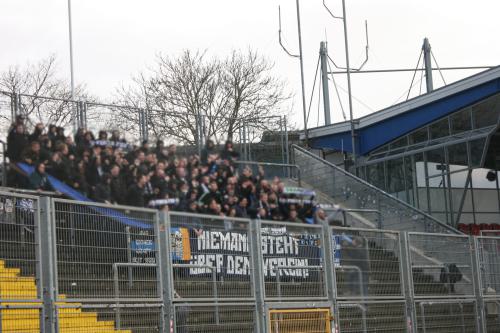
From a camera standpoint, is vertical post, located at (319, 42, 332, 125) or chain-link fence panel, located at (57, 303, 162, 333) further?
vertical post, located at (319, 42, 332, 125)

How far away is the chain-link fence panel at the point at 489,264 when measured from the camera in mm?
18609

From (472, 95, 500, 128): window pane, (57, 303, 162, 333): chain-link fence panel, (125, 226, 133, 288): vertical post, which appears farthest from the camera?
(472, 95, 500, 128): window pane

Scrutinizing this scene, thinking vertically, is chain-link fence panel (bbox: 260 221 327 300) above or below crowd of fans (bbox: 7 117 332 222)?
below

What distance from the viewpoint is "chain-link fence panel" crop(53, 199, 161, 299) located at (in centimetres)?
1142

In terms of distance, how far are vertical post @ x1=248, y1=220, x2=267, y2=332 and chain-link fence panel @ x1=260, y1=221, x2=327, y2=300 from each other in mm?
155

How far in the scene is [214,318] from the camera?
13.3 meters

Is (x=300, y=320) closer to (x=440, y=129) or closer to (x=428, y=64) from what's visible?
(x=440, y=129)

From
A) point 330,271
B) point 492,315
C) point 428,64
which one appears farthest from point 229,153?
point 428,64

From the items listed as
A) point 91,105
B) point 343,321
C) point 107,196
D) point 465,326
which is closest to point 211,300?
point 343,321

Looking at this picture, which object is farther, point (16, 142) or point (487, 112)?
point (487, 112)

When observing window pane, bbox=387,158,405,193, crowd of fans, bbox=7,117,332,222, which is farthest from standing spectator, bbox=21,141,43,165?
window pane, bbox=387,158,405,193

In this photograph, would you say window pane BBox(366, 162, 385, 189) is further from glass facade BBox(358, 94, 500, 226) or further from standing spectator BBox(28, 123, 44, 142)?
standing spectator BBox(28, 123, 44, 142)

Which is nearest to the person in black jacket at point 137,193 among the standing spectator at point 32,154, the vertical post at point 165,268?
the standing spectator at point 32,154

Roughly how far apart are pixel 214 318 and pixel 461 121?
1744 cm
